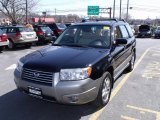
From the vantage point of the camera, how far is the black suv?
173 inches

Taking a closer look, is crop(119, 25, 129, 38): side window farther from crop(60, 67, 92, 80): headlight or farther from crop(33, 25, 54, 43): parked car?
crop(33, 25, 54, 43): parked car

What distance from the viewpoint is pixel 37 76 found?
4574 mm

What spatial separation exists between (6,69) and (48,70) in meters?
5.24

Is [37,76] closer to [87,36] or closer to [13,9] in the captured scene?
[87,36]

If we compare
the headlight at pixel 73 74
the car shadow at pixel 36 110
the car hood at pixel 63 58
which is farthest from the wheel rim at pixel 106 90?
the headlight at pixel 73 74

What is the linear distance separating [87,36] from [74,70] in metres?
1.81

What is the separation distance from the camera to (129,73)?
843 centimetres

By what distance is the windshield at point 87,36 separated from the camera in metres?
5.84

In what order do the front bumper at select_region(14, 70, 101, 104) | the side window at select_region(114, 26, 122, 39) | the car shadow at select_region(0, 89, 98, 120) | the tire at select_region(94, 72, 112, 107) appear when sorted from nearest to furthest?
the front bumper at select_region(14, 70, 101, 104)
the car shadow at select_region(0, 89, 98, 120)
the tire at select_region(94, 72, 112, 107)
the side window at select_region(114, 26, 122, 39)

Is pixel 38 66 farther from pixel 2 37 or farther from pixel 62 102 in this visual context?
pixel 2 37

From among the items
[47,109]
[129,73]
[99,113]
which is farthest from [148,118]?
[129,73]

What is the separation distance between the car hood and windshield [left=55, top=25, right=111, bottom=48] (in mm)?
370

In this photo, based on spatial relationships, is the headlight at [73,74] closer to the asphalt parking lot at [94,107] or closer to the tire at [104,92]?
the tire at [104,92]

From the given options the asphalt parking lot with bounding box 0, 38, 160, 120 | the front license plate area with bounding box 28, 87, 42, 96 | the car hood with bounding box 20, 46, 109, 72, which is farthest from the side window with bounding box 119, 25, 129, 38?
the front license plate area with bounding box 28, 87, 42, 96
